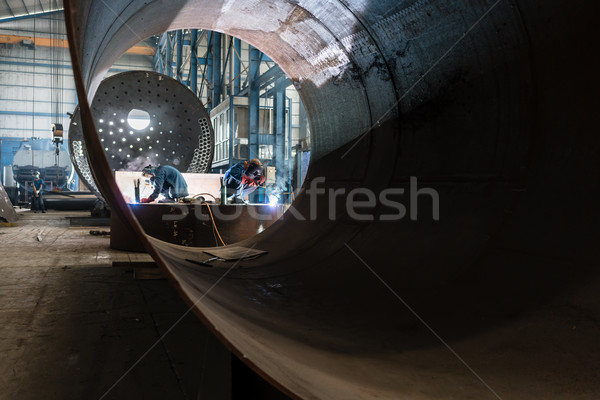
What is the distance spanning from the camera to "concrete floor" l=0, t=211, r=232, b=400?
4.90ft

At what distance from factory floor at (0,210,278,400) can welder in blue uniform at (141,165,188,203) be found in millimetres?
2148

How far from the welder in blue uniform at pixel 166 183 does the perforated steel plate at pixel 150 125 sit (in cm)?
126

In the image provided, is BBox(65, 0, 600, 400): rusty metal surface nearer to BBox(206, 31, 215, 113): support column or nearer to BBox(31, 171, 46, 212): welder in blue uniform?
BBox(31, 171, 46, 212): welder in blue uniform

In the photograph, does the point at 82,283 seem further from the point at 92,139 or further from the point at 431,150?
the point at 431,150

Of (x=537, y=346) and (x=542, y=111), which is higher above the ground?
(x=542, y=111)

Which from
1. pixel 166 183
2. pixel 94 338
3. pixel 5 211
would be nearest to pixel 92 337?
pixel 94 338

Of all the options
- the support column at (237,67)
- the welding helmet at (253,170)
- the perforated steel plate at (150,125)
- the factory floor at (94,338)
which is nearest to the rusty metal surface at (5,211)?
the perforated steel plate at (150,125)

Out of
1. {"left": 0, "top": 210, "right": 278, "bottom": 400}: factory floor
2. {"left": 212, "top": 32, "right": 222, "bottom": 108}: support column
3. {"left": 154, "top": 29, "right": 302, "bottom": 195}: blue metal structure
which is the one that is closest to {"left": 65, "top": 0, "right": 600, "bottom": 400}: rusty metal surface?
{"left": 0, "top": 210, "right": 278, "bottom": 400}: factory floor

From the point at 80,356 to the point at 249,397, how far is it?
0.79 m

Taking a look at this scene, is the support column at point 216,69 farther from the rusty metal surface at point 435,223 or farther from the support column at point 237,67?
the rusty metal surface at point 435,223

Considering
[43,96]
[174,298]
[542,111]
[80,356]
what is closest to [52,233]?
[174,298]

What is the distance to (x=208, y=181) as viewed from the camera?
7016 millimetres

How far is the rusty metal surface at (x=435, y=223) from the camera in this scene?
4.65 feet

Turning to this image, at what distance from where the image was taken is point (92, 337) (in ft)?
6.40
